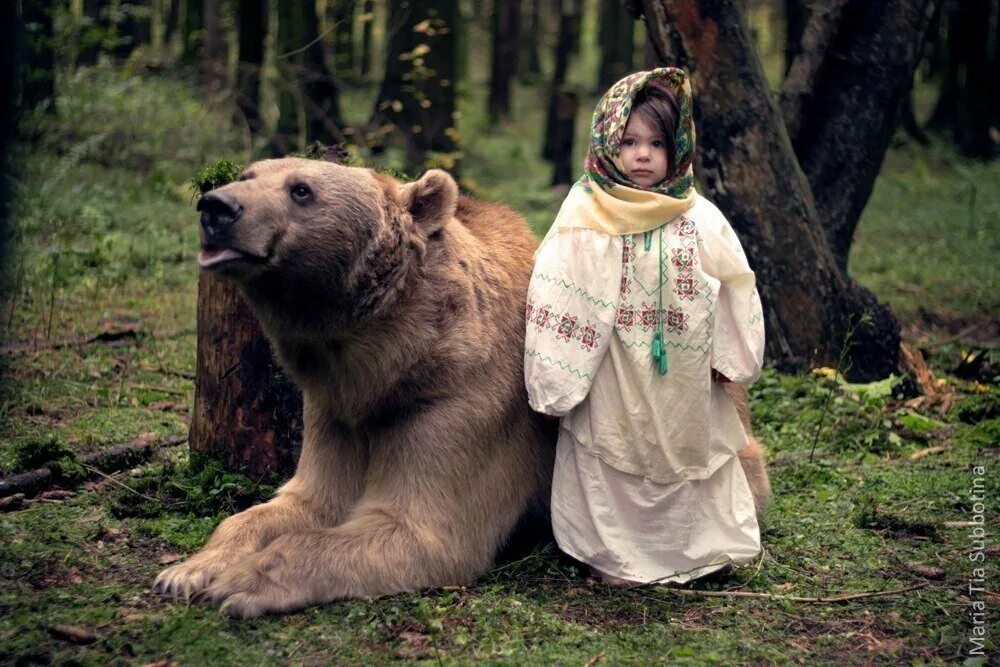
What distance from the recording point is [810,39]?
8234 mm

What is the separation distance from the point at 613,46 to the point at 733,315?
22.3 metres

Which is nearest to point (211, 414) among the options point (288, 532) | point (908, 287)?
point (288, 532)

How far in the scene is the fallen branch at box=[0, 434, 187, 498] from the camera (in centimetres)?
500

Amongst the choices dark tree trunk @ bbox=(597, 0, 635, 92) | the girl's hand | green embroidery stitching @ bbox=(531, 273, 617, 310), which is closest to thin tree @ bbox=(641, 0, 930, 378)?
the girl's hand

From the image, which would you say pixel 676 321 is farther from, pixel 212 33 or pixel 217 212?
A: pixel 212 33

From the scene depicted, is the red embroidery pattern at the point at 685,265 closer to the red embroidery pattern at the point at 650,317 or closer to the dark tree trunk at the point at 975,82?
the red embroidery pattern at the point at 650,317

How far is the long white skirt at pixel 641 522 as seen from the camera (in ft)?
14.7

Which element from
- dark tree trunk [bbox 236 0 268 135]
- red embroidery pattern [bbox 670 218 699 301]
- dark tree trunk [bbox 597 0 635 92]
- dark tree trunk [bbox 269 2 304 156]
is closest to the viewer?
red embroidery pattern [bbox 670 218 699 301]

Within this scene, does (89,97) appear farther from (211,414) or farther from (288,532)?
(288,532)

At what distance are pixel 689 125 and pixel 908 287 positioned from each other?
23.4 ft

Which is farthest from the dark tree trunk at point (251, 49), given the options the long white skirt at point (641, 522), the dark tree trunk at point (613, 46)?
the dark tree trunk at point (613, 46)

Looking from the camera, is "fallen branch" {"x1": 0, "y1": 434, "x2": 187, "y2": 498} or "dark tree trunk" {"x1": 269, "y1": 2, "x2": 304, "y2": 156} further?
"dark tree trunk" {"x1": 269, "y1": 2, "x2": 304, "y2": 156}

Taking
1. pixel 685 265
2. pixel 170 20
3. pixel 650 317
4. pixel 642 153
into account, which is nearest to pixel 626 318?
pixel 650 317

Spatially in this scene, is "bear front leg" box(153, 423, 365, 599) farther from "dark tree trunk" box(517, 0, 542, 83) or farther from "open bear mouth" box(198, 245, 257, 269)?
"dark tree trunk" box(517, 0, 542, 83)
